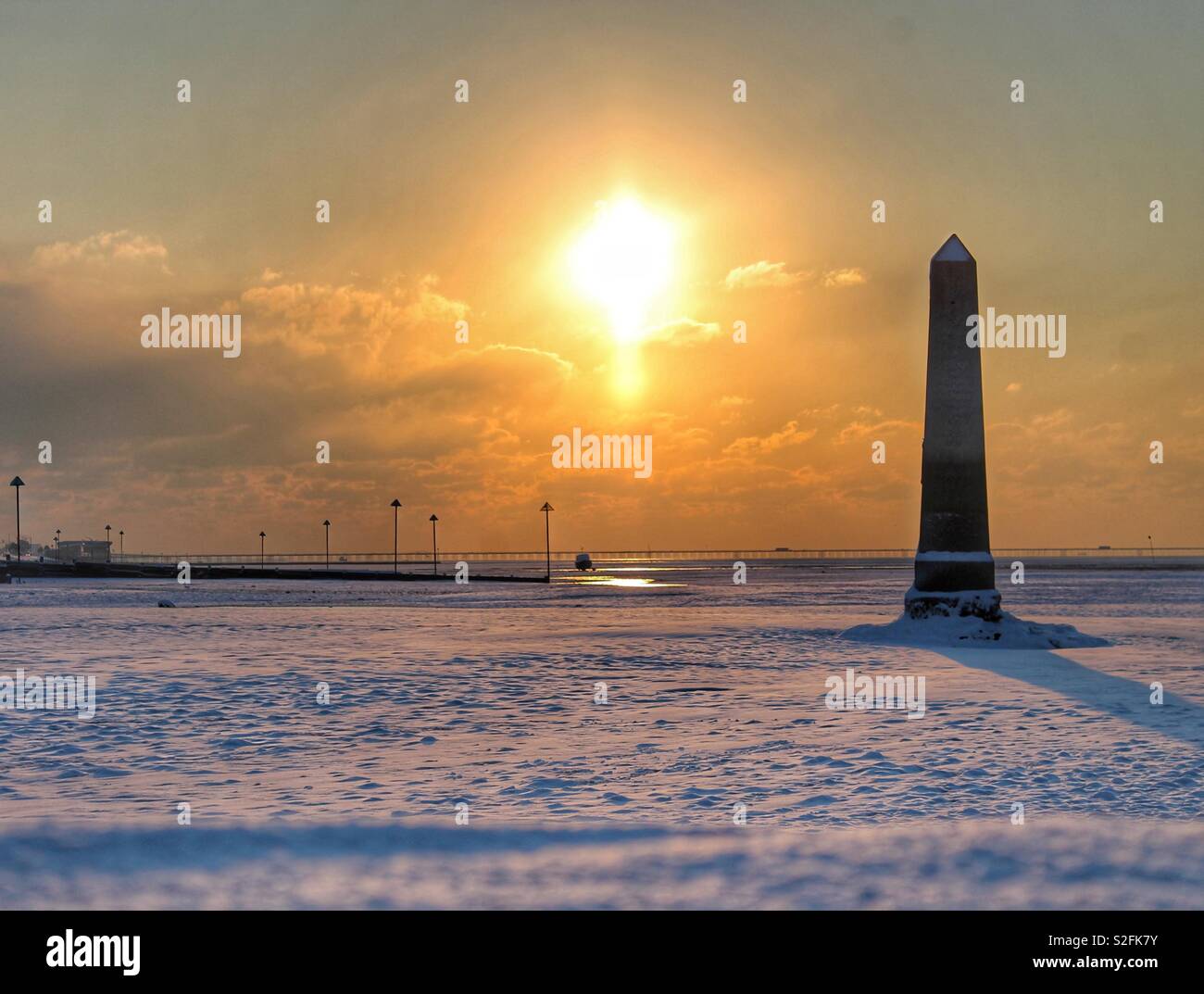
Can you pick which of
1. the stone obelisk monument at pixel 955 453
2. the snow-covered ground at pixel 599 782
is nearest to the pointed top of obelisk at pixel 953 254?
the stone obelisk monument at pixel 955 453

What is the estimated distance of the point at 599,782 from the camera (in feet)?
27.2

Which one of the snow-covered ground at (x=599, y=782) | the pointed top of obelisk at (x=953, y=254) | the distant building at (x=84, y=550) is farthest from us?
the distant building at (x=84, y=550)

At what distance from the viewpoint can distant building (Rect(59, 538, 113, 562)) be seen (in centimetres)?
17000

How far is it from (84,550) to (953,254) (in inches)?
7098

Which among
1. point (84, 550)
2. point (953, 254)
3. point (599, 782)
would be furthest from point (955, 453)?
point (84, 550)

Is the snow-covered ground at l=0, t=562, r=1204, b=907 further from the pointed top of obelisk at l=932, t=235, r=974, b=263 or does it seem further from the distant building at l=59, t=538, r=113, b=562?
the distant building at l=59, t=538, r=113, b=562

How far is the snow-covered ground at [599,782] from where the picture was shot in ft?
18.7

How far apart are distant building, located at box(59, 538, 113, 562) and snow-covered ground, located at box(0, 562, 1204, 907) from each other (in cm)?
16543

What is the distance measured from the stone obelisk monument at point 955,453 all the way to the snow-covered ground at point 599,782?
11.8 feet

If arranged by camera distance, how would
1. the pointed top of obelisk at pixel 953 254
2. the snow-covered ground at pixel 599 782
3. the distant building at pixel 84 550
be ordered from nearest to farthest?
1. the snow-covered ground at pixel 599 782
2. the pointed top of obelisk at pixel 953 254
3. the distant building at pixel 84 550

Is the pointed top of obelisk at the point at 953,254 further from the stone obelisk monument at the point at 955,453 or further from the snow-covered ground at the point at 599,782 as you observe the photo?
the snow-covered ground at the point at 599,782
